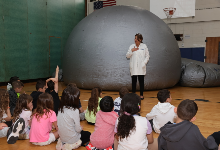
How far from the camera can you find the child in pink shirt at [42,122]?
2721mm

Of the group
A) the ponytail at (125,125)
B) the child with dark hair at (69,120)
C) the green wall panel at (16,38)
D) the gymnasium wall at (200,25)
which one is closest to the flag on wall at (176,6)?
the gymnasium wall at (200,25)

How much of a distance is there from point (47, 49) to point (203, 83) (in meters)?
7.22

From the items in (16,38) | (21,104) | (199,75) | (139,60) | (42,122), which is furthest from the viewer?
(16,38)

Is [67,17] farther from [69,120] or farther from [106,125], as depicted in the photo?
[106,125]

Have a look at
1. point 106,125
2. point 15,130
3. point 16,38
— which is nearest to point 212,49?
point 16,38

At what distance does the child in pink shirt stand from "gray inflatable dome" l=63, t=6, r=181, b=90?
413cm

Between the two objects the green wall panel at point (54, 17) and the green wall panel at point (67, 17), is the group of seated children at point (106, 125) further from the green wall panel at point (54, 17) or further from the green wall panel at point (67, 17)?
the green wall panel at point (67, 17)

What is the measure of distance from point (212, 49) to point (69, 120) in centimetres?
1186

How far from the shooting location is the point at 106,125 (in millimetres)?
2457

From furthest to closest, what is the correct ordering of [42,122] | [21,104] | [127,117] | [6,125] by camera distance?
[6,125]
[21,104]
[42,122]
[127,117]

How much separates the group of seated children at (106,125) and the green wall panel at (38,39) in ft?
23.0

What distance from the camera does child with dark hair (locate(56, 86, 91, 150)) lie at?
2584 millimetres

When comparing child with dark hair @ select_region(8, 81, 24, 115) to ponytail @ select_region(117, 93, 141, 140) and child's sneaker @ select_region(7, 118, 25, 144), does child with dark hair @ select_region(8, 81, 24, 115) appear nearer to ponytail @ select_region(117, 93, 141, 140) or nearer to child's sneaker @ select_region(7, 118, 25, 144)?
child's sneaker @ select_region(7, 118, 25, 144)

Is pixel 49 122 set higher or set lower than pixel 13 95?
lower
